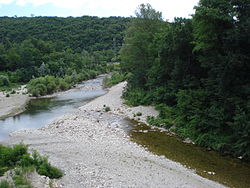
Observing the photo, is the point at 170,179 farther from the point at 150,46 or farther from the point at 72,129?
the point at 150,46

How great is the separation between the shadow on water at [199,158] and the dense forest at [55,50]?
34.7m

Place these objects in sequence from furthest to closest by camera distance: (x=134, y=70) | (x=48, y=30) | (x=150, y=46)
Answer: (x=48, y=30), (x=134, y=70), (x=150, y=46)

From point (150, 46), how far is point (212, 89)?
14.3 metres

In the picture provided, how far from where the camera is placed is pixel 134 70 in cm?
3941

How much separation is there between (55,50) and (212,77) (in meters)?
85.7

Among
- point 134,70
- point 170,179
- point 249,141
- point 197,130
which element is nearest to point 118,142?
point 197,130

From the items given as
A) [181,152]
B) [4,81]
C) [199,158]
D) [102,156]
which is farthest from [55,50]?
[199,158]

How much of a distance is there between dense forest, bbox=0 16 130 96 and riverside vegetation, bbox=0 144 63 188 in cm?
3693

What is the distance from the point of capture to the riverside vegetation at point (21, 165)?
12.9 meters

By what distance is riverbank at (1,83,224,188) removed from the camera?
1365 centimetres

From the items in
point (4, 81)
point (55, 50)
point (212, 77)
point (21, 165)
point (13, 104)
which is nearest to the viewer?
point (21, 165)

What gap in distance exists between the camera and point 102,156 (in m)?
17.2

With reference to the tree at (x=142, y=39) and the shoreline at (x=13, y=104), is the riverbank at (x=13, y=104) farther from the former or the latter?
the tree at (x=142, y=39)

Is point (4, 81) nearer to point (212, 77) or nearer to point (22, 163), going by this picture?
point (22, 163)
